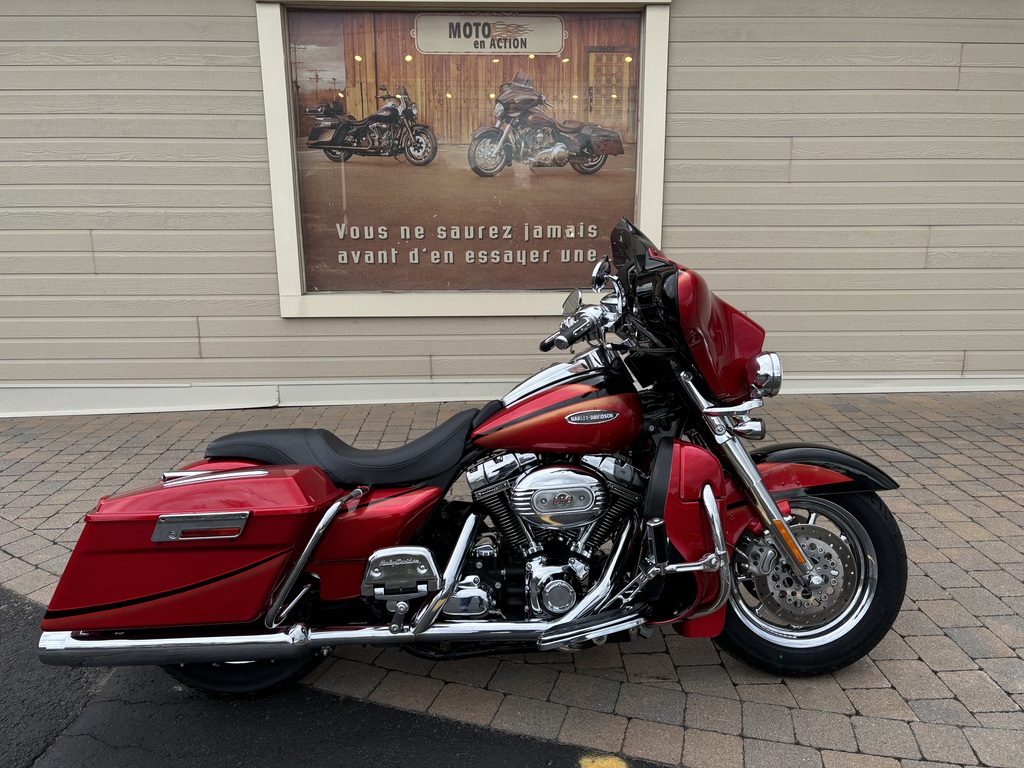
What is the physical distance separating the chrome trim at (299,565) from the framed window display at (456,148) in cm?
396

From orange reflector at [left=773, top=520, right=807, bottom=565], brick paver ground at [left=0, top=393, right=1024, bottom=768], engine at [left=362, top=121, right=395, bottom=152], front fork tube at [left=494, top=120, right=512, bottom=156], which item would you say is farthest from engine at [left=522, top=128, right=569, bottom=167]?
orange reflector at [left=773, top=520, right=807, bottom=565]

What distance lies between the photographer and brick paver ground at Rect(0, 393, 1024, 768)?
2365mm

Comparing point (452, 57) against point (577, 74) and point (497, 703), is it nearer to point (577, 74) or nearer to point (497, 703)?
point (577, 74)

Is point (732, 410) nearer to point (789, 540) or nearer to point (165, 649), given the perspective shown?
point (789, 540)

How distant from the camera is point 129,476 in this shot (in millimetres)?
4684

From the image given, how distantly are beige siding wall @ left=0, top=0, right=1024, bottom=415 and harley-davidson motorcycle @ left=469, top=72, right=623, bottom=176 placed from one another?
0.63 m

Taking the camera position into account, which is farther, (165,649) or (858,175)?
(858,175)

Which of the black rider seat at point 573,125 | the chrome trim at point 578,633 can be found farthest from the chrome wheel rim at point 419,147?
the chrome trim at point 578,633

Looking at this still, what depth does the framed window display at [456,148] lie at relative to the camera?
5.81 meters

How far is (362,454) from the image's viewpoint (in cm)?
252

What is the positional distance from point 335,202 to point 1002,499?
530 cm

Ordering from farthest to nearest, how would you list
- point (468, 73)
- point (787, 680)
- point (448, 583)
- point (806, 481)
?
1. point (468, 73)
2. point (787, 680)
3. point (806, 481)
4. point (448, 583)

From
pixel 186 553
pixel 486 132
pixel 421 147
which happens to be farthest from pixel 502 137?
pixel 186 553

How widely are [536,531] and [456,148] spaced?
444cm
